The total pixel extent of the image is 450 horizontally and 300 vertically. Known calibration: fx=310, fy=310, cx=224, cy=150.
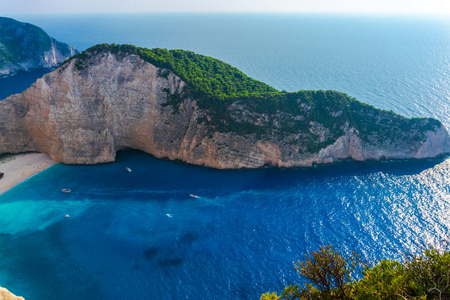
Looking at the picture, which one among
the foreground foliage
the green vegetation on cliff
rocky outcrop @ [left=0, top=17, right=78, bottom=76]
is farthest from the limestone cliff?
rocky outcrop @ [left=0, top=17, right=78, bottom=76]

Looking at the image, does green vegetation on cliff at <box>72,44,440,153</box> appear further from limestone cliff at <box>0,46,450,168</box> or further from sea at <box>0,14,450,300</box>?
sea at <box>0,14,450,300</box>

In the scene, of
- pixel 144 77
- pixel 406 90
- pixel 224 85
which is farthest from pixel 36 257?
pixel 406 90

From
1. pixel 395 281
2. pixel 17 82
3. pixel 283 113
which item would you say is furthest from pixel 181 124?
pixel 17 82

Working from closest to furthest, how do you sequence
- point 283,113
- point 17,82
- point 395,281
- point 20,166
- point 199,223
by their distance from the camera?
point 395,281, point 199,223, point 20,166, point 283,113, point 17,82

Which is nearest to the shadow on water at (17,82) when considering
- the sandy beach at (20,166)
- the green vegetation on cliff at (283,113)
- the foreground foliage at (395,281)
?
the sandy beach at (20,166)

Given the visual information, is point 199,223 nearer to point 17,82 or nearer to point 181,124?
point 181,124

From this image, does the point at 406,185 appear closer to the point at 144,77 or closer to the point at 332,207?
the point at 332,207

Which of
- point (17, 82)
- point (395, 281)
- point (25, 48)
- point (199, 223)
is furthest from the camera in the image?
point (25, 48)
